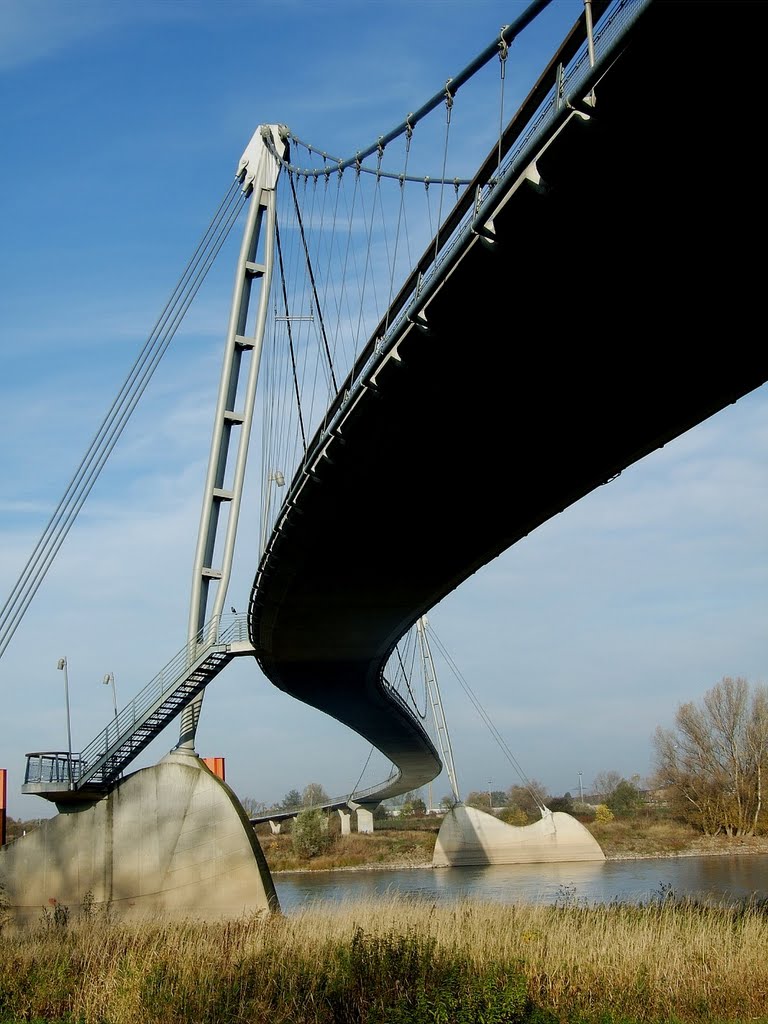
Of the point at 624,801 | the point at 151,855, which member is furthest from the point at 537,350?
the point at 624,801

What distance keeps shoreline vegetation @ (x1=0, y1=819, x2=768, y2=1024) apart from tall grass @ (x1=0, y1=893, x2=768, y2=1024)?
22mm

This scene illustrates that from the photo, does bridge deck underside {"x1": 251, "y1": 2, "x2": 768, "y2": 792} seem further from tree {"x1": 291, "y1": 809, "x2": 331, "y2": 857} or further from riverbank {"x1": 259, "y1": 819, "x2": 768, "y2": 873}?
tree {"x1": 291, "y1": 809, "x2": 331, "y2": 857}

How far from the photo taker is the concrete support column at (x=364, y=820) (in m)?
85.1

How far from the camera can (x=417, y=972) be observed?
11.0 m

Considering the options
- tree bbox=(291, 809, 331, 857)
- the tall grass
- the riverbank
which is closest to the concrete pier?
the riverbank

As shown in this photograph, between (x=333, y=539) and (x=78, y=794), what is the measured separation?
9.34 meters

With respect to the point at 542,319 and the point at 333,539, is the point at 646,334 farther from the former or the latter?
the point at 333,539

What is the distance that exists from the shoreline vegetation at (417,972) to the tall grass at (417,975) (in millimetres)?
22

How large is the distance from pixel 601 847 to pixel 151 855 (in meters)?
38.9

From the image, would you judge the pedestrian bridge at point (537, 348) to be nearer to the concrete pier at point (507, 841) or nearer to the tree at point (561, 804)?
the concrete pier at point (507, 841)

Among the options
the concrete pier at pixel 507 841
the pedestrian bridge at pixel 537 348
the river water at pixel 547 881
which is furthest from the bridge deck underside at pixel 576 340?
the concrete pier at pixel 507 841

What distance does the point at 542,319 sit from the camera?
13.8 meters

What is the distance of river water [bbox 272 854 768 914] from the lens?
29297mm

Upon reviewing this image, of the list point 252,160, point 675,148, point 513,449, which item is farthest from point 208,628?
point 675,148
